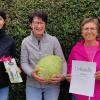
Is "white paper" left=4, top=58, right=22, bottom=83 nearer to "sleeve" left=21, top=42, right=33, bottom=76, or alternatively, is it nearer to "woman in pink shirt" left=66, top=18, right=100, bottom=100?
"sleeve" left=21, top=42, right=33, bottom=76

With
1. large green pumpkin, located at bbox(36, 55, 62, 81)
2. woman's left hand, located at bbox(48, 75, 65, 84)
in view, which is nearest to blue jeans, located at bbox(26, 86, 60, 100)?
woman's left hand, located at bbox(48, 75, 65, 84)

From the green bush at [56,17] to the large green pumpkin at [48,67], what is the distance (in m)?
0.91

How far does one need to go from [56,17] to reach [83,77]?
5.57 feet

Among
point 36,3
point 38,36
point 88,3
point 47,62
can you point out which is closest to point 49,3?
point 36,3

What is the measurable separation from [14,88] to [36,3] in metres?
1.61

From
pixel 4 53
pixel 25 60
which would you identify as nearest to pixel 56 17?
pixel 25 60

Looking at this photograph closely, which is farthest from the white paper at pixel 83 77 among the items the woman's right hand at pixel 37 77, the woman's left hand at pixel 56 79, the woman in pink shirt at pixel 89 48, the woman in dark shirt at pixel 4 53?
the woman in dark shirt at pixel 4 53

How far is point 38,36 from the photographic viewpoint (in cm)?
487

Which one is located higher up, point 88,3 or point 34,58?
point 88,3

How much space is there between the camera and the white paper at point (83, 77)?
4.41 meters

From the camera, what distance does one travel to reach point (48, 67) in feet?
15.0

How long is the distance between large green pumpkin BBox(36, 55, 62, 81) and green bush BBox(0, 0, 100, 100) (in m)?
0.91

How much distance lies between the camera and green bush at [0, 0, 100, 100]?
5.60 m

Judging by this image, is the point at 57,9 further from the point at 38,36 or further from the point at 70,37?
the point at 38,36
